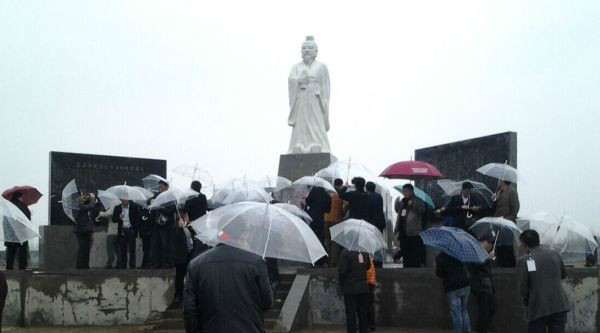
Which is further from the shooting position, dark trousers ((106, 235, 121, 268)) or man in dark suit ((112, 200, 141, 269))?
dark trousers ((106, 235, 121, 268))

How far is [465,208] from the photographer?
1297cm

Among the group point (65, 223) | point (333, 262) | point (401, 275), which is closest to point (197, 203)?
point (333, 262)

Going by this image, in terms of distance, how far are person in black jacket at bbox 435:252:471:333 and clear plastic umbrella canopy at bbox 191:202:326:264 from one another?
3204mm

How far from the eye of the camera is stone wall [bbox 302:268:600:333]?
487 inches

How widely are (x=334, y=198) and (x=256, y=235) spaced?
7.53 m

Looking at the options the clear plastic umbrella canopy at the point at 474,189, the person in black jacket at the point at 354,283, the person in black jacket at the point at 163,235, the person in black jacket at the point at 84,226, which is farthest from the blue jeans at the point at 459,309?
the person in black jacket at the point at 84,226

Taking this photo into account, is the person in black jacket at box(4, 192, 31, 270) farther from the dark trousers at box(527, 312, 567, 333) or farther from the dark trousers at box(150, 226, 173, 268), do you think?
the dark trousers at box(527, 312, 567, 333)

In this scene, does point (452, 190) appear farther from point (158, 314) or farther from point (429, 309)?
point (158, 314)

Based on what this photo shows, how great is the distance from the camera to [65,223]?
57.3 feet

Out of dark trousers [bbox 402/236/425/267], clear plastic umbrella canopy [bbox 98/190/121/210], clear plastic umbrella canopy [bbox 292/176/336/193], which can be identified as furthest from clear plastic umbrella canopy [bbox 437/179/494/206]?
clear plastic umbrella canopy [bbox 98/190/121/210]

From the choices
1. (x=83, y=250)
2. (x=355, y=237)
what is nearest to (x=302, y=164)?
(x=83, y=250)

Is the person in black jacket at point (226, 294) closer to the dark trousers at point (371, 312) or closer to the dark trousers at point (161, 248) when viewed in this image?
the dark trousers at point (371, 312)

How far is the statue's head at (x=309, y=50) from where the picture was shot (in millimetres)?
21328

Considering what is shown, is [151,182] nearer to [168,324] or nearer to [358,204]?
[168,324]
